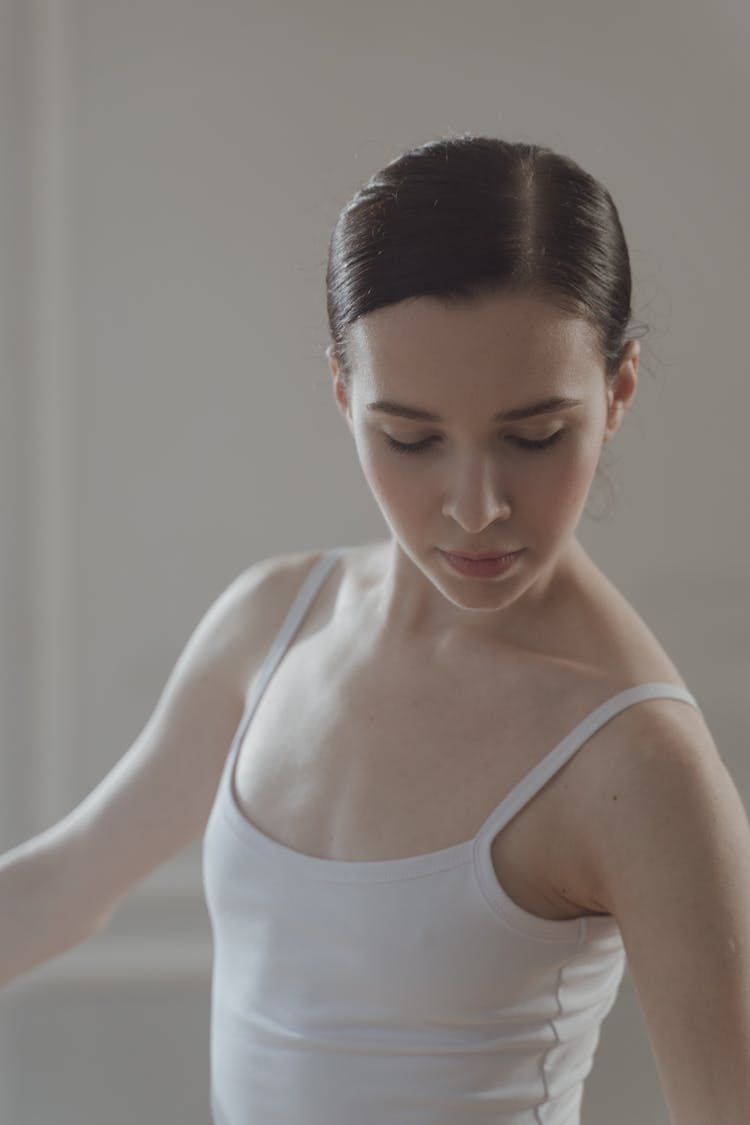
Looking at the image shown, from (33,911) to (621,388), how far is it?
670mm

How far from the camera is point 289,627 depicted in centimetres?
126

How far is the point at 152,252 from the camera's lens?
1588 mm

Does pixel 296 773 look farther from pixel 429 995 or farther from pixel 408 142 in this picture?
pixel 408 142

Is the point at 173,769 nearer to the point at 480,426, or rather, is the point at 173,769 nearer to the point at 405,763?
the point at 405,763

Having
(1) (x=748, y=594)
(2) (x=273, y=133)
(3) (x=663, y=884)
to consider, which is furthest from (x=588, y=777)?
(2) (x=273, y=133)

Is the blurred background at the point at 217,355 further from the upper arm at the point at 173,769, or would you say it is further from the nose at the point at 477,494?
the nose at the point at 477,494

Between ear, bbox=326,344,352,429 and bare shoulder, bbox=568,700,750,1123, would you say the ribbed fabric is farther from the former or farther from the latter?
ear, bbox=326,344,352,429

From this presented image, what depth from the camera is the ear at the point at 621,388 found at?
1.02 metres

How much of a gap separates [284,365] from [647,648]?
0.67 metres

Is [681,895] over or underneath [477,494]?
underneath

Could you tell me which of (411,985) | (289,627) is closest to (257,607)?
(289,627)

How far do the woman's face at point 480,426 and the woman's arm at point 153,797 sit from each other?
1.01 feet

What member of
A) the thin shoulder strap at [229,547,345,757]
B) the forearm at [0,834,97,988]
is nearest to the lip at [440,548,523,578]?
the thin shoulder strap at [229,547,345,757]

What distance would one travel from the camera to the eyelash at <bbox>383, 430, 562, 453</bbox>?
96 cm
